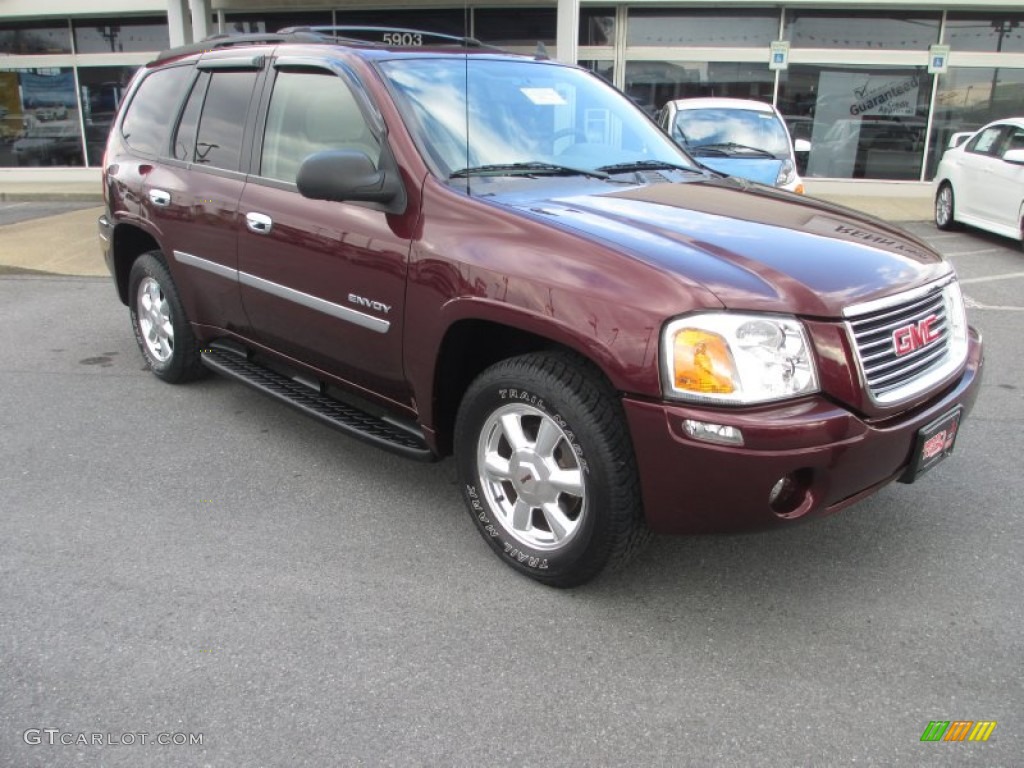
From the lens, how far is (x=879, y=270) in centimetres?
290

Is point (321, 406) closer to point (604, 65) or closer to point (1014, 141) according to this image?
point (1014, 141)

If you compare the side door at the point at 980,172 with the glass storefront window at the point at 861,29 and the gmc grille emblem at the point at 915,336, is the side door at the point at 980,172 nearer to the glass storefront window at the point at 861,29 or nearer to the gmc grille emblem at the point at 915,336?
the glass storefront window at the point at 861,29

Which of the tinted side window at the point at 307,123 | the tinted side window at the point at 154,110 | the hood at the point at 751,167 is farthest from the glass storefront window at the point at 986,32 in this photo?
the tinted side window at the point at 307,123

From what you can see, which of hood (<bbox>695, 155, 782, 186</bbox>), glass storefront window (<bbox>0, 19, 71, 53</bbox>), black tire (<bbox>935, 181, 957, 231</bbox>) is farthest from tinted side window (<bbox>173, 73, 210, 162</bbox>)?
glass storefront window (<bbox>0, 19, 71, 53</bbox>)

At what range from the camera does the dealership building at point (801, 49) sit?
1537cm

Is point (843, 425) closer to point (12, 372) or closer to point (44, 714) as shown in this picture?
point (44, 714)

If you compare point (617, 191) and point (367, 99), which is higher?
point (367, 99)

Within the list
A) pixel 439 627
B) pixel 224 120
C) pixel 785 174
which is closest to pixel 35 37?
pixel 785 174

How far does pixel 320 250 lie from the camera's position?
363 cm

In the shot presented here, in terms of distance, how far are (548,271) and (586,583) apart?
113 cm

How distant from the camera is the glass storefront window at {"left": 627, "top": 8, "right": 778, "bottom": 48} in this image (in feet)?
50.8

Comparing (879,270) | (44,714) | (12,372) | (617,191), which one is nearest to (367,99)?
(617,191)

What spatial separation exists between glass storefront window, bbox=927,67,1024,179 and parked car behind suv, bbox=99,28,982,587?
14.1m

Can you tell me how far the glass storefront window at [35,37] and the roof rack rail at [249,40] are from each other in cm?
1491
